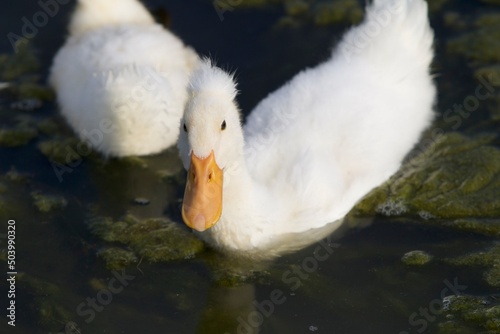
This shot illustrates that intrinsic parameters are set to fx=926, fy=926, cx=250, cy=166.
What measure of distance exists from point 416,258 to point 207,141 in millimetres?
1922

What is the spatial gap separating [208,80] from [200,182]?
0.70 metres

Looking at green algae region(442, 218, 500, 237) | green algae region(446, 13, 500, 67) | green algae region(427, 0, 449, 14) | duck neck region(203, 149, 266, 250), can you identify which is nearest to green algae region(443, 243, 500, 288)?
green algae region(442, 218, 500, 237)

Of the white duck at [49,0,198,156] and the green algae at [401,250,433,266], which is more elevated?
the green algae at [401,250,433,266]

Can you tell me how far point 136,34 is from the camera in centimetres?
876

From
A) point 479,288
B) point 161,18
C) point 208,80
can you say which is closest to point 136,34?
point 161,18

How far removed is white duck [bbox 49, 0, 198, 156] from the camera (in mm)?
8039

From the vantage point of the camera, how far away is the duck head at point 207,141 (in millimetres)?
6188

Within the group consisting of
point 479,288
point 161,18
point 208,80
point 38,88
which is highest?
point 208,80

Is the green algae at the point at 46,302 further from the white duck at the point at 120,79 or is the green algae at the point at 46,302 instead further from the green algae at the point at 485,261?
the green algae at the point at 485,261

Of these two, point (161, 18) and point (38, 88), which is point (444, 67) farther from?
point (38, 88)

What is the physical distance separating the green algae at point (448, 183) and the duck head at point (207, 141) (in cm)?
154

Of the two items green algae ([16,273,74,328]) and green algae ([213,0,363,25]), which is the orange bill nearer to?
green algae ([16,273,74,328])

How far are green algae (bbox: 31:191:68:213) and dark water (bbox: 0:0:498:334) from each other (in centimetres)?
7

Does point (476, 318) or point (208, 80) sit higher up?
point (208, 80)
